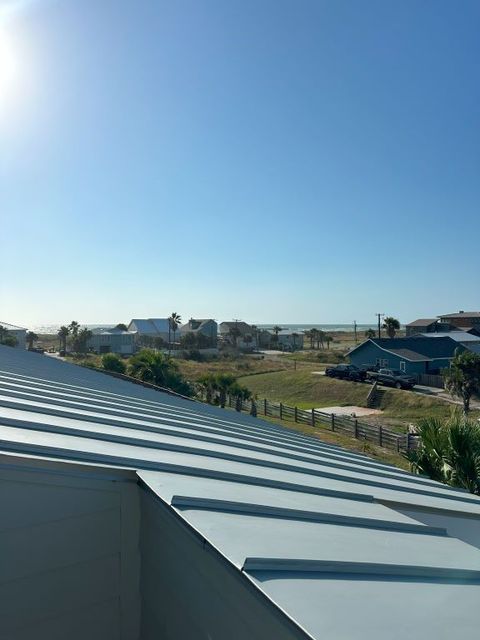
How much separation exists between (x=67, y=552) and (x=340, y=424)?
24411 millimetres

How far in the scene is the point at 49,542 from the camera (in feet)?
8.38

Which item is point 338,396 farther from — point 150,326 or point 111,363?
point 150,326

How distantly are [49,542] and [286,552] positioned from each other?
1.28 meters

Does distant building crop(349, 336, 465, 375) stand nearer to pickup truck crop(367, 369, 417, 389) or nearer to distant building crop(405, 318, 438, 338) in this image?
pickup truck crop(367, 369, 417, 389)

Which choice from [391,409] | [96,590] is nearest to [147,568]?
[96,590]

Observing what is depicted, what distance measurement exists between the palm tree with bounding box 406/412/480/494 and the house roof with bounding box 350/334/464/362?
34424 millimetres

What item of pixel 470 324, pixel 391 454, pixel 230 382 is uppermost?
pixel 470 324

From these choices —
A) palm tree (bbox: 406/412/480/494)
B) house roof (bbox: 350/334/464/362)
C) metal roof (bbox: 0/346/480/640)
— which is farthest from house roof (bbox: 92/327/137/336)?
metal roof (bbox: 0/346/480/640)

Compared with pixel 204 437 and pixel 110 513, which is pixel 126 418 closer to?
pixel 204 437

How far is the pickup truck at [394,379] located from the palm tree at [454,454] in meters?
28.1

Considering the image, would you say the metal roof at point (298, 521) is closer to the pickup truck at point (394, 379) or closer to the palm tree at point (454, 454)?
the palm tree at point (454, 454)

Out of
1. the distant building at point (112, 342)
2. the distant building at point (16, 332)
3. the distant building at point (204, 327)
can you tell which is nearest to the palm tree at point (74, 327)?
the distant building at point (112, 342)

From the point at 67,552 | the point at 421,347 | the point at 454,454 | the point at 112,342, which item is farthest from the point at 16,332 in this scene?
the point at 112,342

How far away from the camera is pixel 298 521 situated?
2.83m
